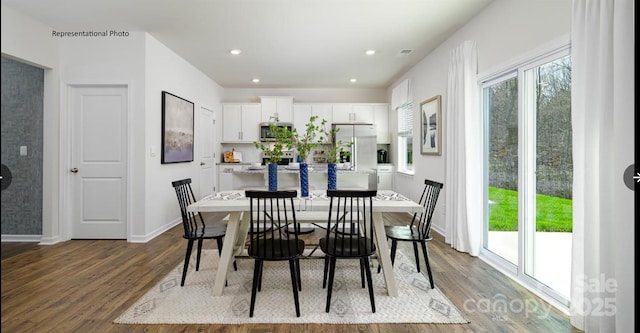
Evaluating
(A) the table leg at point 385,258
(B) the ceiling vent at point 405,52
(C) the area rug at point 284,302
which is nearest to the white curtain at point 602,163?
(C) the area rug at point 284,302

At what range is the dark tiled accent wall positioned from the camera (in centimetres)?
438

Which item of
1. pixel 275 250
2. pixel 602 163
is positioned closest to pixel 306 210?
pixel 275 250

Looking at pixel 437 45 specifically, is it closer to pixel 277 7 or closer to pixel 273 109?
pixel 277 7

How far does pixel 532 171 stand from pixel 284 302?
2339 millimetres

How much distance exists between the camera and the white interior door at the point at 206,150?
6301 mm

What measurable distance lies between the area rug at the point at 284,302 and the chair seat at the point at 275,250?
0.41 meters

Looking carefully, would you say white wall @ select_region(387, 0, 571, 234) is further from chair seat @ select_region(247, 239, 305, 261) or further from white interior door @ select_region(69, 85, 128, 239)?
white interior door @ select_region(69, 85, 128, 239)

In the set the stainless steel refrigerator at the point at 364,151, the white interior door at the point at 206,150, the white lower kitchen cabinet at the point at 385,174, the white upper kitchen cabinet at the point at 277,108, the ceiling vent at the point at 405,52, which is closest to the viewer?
the ceiling vent at the point at 405,52

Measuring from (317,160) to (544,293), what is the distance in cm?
535

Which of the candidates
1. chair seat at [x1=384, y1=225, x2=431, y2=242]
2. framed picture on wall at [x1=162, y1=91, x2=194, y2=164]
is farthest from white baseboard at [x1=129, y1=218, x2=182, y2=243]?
chair seat at [x1=384, y1=225, x2=431, y2=242]

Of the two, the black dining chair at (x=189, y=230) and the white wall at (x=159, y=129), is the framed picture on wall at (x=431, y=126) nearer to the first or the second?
the black dining chair at (x=189, y=230)

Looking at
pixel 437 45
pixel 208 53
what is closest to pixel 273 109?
pixel 208 53

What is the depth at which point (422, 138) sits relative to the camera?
5.23 metres

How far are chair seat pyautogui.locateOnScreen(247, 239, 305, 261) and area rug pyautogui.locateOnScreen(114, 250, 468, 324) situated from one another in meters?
0.41
